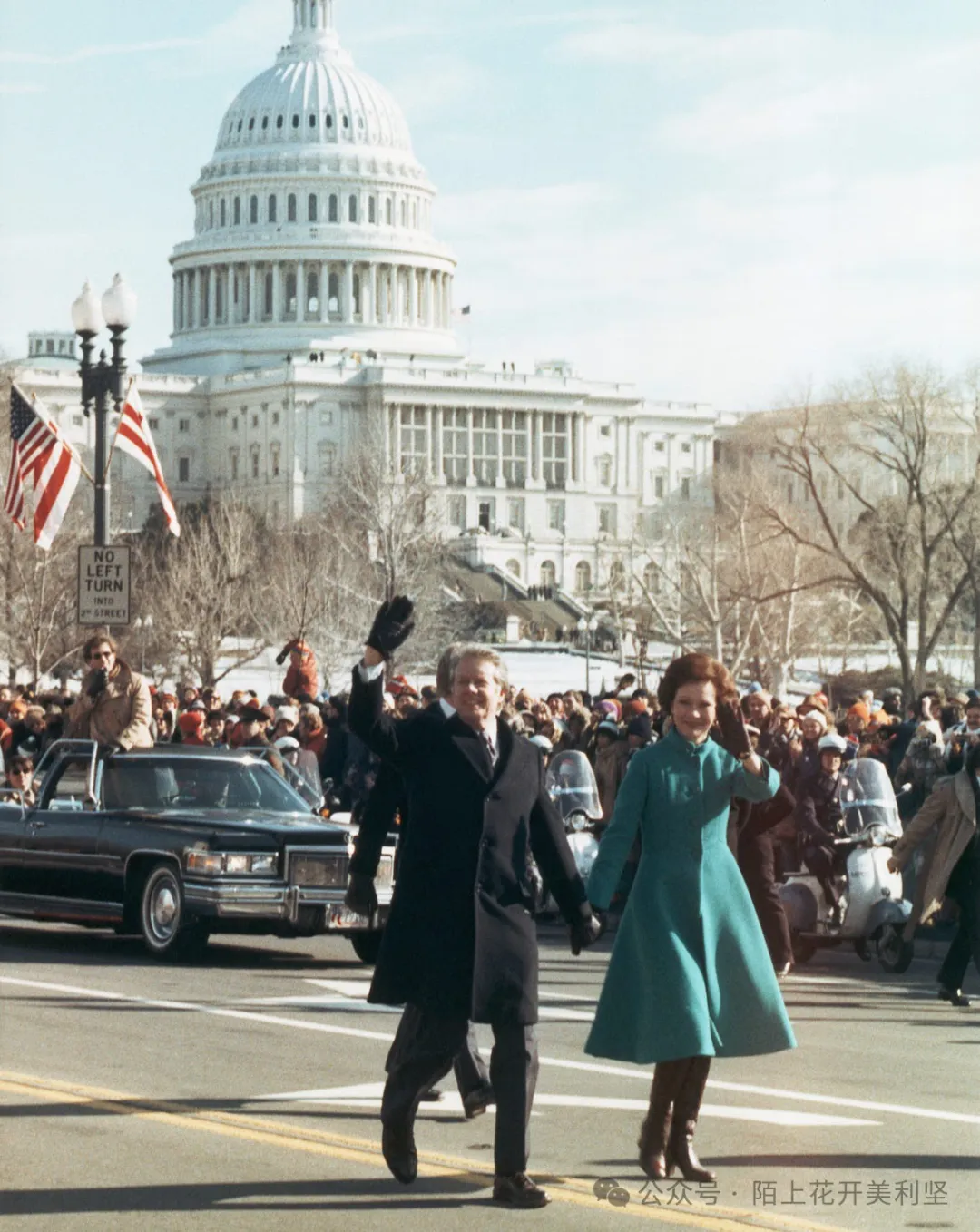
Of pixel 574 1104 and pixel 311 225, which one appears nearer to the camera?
pixel 574 1104

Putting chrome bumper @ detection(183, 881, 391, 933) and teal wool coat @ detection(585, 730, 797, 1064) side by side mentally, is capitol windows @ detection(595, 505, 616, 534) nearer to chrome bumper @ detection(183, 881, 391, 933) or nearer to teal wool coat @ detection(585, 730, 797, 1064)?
chrome bumper @ detection(183, 881, 391, 933)

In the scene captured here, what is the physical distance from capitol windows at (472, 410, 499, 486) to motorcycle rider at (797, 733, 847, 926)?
151699 mm

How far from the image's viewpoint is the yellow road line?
7844 mm

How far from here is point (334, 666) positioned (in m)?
86.0

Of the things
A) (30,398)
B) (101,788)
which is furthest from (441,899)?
(30,398)

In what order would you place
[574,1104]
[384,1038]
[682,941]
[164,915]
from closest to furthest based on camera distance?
[682,941], [574,1104], [384,1038], [164,915]

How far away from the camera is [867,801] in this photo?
17062mm

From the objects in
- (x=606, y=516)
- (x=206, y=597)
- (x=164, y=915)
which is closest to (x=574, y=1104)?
(x=164, y=915)

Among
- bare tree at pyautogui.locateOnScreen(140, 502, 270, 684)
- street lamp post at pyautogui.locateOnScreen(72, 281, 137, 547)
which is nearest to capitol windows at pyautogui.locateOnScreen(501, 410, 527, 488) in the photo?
bare tree at pyautogui.locateOnScreen(140, 502, 270, 684)

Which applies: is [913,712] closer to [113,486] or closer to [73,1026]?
[73,1026]

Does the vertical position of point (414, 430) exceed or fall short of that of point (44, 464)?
it exceeds it

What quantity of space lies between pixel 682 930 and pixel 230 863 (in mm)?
8071

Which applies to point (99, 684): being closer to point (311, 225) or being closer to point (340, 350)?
point (340, 350)

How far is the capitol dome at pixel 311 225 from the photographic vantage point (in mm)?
169500
